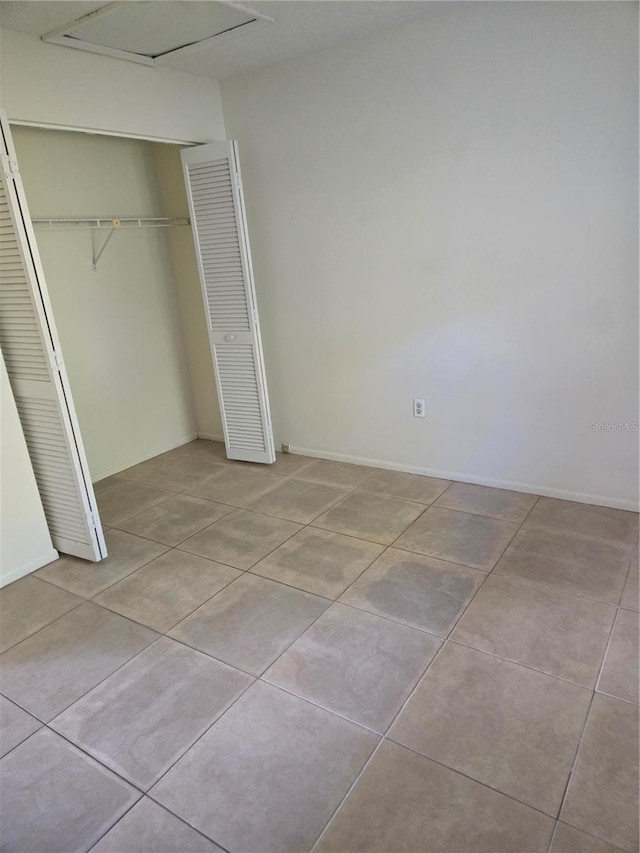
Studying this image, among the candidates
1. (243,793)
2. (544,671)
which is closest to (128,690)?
(243,793)

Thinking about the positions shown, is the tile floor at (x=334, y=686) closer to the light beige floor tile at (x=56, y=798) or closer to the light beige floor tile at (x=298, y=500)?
the light beige floor tile at (x=56, y=798)

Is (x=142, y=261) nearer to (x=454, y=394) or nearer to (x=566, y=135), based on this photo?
(x=454, y=394)

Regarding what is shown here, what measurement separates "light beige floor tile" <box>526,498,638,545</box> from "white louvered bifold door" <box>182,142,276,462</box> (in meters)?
1.79

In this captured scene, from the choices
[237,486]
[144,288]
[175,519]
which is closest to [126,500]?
[175,519]

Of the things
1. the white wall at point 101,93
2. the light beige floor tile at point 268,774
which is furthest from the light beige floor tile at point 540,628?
the white wall at point 101,93

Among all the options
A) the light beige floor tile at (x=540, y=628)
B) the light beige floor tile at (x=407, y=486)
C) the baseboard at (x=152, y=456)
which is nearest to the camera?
the light beige floor tile at (x=540, y=628)

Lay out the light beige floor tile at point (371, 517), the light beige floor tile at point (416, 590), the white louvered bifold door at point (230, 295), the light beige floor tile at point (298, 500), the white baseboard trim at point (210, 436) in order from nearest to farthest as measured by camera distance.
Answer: the light beige floor tile at point (416, 590) < the light beige floor tile at point (371, 517) < the light beige floor tile at point (298, 500) < the white louvered bifold door at point (230, 295) < the white baseboard trim at point (210, 436)

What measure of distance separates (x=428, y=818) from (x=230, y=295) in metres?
2.96

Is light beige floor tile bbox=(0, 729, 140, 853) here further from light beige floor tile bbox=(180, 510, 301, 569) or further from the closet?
the closet

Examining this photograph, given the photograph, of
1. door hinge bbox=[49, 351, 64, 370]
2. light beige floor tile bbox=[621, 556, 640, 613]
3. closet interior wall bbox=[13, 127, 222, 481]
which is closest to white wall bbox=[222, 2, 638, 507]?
light beige floor tile bbox=[621, 556, 640, 613]

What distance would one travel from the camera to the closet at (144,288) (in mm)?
3385

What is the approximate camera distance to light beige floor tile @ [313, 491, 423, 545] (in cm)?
287

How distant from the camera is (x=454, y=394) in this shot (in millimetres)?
3223

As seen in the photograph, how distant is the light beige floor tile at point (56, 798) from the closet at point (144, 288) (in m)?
2.29
